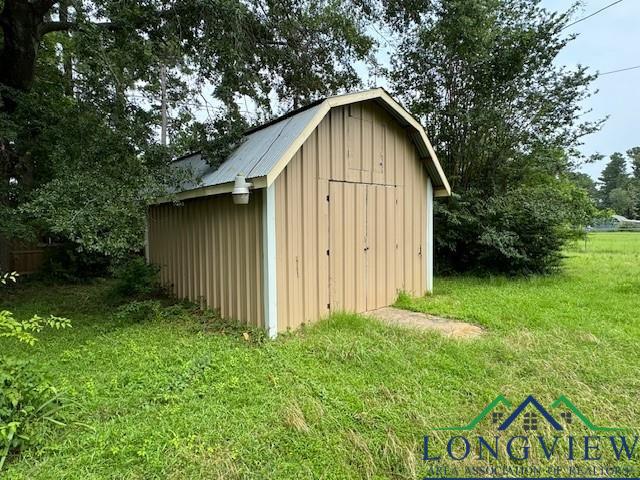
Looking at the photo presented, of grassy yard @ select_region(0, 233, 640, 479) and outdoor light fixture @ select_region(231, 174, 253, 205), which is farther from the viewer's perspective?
outdoor light fixture @ select_region(231, 174, 253, 205)

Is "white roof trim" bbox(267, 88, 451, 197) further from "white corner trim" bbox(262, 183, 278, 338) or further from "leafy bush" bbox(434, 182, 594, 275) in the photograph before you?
"leafy bush" bbox(434, 182, 594, 275)

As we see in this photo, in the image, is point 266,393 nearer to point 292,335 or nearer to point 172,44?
point 292,335

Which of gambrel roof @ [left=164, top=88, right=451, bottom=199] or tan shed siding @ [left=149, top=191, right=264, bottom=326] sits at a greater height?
gambrel roof @ [left=164, top=88, right=451, bottom=199]

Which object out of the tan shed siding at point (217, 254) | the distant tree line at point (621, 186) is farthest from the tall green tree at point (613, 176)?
the tan shed siding at point (217, 254)

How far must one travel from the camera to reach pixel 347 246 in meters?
5.75

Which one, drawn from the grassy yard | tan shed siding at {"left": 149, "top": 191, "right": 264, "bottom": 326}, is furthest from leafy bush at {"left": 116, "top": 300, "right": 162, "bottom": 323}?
tan shed siding at {"left": 149, "top": 191, "right": 264, "bottom": 326}

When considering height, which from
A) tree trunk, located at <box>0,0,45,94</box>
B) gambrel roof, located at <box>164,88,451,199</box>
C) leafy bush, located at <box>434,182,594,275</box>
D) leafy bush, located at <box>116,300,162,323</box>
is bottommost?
leafy bush, located at <box>116,300,162,323</box>

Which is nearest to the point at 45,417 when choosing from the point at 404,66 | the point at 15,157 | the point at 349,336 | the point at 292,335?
the point at 292,335

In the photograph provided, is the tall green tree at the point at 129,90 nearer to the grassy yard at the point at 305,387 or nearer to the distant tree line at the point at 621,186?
the grassy yard at the point at 305,387

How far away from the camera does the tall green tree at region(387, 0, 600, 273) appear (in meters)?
8.84

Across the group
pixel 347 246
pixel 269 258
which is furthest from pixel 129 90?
pixel 347 246

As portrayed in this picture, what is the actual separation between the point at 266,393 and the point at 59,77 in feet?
33.6

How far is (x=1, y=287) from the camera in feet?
29.1

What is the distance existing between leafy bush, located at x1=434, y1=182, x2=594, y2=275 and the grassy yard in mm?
3259
